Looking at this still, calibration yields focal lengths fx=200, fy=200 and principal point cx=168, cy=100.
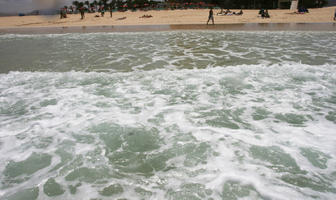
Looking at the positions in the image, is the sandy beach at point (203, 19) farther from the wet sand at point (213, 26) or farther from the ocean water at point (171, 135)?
the ocean water at point (171, 135)

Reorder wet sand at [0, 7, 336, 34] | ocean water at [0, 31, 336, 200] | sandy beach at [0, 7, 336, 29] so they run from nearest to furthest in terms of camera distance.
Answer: ocean water at [0, 31, 336, 200]
wet sand at [0, 7, 336, 34]
sandy beach at [0, 7, 336, 29]

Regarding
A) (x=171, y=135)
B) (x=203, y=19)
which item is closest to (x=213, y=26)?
(x=203, y=19)

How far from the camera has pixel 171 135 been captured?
3.10 m

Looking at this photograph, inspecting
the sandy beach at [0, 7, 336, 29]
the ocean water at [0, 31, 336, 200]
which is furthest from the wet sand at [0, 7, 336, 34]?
the ocean water at [0, 31, 336, 200]

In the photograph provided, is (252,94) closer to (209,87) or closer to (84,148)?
(209,87)

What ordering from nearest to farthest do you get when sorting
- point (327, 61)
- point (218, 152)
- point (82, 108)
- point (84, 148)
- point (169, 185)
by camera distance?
point (169, 185) < point (218, 152) < point (84, 148) < point (82, 108) < point (327, 61)

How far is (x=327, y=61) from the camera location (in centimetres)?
700

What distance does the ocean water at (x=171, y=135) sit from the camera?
2.20 m

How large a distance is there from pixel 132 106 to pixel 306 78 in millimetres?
4633

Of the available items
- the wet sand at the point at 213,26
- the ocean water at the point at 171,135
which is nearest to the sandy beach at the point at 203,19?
the wet sand at the point at 213,26

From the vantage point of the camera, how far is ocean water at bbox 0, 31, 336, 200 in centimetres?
220

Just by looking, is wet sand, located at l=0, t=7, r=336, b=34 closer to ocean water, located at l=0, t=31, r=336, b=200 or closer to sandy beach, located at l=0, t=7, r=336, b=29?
sandy beach, located at l=0, t=7, r=336, b=29

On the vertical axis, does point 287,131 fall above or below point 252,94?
below

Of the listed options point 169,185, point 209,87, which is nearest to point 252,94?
point 209,87
